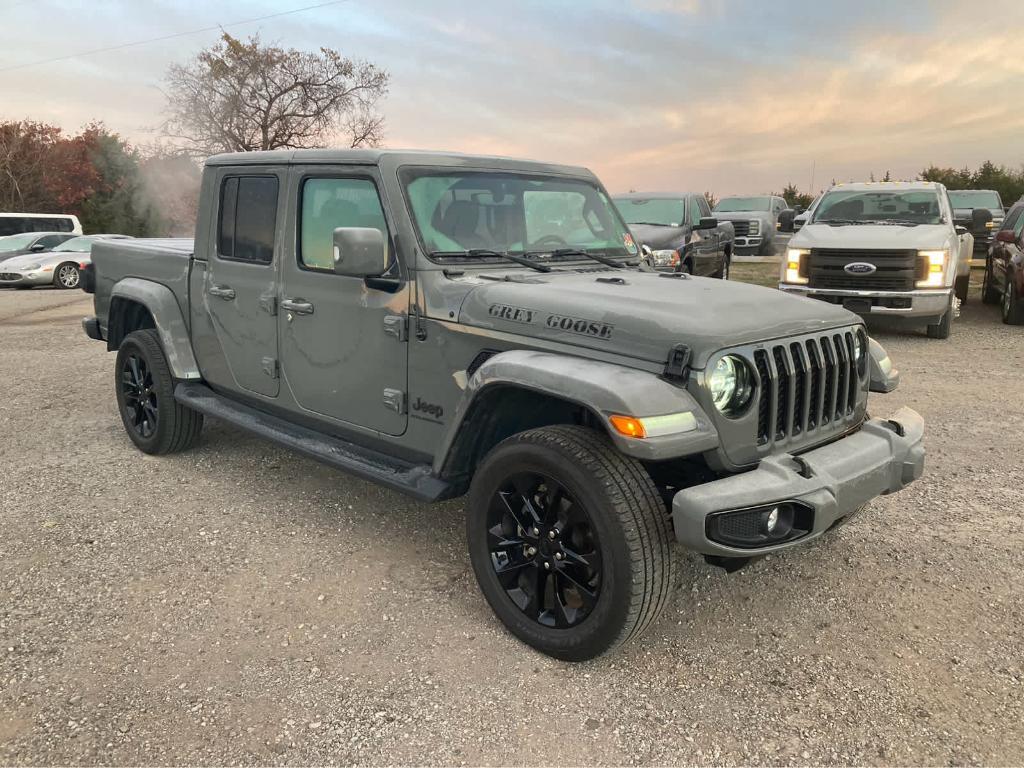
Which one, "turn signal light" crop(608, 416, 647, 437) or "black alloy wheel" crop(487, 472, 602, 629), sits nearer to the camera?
"turn signal light" crop(608, 416, 647, 437)

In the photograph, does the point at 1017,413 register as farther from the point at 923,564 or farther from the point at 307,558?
the point at 307,558

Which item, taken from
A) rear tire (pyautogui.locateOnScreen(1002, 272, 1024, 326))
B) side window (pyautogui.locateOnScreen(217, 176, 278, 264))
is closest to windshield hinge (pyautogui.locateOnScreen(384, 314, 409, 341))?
side window (pyautogui.locateOnScreen(217, 176, 278, 264))

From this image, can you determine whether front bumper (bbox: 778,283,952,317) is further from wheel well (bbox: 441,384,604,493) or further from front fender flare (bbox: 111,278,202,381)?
Result: front fender flare (bbox: 111,278,202,381)

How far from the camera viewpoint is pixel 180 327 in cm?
488

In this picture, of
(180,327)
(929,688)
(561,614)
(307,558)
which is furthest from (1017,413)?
(180,327)

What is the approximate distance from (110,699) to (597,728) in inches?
65.3

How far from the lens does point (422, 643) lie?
3.05m

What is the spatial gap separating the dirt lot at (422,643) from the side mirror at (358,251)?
1.39m

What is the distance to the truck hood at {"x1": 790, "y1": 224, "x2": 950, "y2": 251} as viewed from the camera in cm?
890

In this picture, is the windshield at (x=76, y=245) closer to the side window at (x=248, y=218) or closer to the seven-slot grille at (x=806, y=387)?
the side window at (x=248, y=218)

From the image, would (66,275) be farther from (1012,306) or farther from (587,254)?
(1012,306)

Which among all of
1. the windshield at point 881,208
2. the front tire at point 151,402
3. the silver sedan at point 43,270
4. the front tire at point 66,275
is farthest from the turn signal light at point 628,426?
the front tire at point 66,275

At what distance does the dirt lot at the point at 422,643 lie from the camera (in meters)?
2.51


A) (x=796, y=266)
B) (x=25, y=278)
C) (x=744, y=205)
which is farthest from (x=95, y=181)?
(x=796, y=266)
